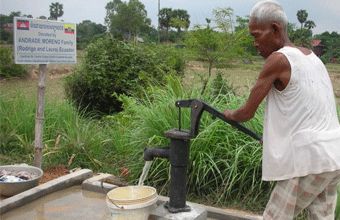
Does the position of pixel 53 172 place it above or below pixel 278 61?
below

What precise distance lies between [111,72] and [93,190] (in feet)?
12.6

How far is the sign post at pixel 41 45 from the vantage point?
377 cm

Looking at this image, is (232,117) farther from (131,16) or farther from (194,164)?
(131,16)

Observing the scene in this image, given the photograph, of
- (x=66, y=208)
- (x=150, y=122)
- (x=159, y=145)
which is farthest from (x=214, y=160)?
(x=66, y=208)

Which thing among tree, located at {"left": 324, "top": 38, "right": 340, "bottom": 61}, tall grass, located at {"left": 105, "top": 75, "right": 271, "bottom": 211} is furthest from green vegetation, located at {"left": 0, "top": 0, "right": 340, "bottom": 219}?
tree, located at {"left": 324, "top": 38, "right": 340, "bottom": 61}

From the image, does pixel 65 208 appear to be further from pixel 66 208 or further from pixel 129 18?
pixel 129 18

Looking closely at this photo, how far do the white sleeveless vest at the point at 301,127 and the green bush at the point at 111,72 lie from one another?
5.16 meters

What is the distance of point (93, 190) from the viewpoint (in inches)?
154

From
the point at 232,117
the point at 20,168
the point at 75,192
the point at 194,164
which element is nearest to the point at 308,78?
the point at 232,117

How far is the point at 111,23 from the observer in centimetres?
5297

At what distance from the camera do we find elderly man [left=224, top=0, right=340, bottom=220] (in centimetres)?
200

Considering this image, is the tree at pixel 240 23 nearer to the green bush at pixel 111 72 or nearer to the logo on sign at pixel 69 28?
the green bush at pixel 111 72

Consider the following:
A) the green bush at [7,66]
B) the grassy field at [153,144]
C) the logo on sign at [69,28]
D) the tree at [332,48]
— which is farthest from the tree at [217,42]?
the tree at [332,48]

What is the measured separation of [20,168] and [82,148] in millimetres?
884
